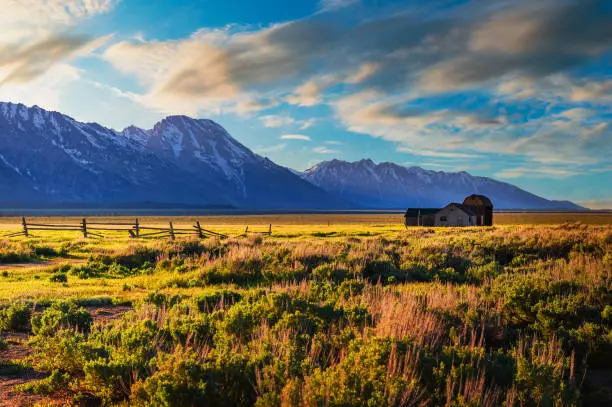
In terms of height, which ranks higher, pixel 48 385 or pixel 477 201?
pixel 477 201

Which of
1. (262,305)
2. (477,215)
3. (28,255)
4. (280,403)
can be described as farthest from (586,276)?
(477,215)

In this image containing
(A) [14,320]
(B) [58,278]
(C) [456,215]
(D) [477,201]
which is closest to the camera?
(A) [14,320]

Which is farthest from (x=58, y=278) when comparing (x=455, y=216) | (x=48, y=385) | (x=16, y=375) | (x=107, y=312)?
(x=455, y=216)

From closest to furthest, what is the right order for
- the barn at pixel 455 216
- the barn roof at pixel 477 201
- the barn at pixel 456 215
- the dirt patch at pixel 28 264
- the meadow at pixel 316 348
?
1. the meadow at pixel 316 348
2. the dirt patch at pixel 28 264
3. the barn at pixel 455 216
4. the barn at pixel 456 215
5. the barn roof at pixel 477 201

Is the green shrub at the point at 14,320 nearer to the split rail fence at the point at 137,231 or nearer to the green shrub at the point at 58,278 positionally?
the green shrub at the point at 58,278

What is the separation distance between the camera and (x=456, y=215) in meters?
78.9

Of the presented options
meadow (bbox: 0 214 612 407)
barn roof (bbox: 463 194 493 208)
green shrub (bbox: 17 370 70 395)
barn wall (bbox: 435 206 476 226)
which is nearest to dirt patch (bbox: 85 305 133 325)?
meadow (bbox: 0 214 612 407)

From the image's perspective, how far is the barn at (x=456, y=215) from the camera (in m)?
78.7

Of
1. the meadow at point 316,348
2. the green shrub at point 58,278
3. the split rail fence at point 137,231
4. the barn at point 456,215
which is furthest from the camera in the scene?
the barn at point 456,215

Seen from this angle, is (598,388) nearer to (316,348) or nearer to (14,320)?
(316,348)

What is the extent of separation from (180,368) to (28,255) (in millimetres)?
22254

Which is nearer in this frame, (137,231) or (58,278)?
(58,278)

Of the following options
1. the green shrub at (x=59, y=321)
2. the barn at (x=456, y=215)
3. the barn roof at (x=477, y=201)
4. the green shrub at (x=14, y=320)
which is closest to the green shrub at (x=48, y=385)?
the green shrub at (x=59, y=321)

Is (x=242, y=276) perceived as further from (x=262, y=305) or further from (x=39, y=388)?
(x=39, y=388)
